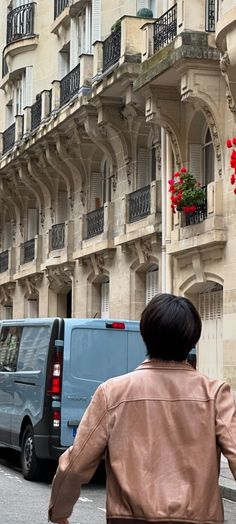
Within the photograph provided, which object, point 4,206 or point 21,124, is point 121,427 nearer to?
point 21,124

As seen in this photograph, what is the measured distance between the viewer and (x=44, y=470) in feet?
43.4

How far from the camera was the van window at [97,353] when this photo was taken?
508 inches

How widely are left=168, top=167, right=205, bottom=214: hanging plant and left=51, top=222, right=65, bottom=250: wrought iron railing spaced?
28.3 ft

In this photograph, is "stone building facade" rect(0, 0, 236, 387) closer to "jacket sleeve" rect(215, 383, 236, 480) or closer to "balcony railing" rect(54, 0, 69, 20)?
"balcony railing" rect(54, 0, 69, 20)

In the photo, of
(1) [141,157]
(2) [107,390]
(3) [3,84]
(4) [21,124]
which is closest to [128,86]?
(1) [141,157]

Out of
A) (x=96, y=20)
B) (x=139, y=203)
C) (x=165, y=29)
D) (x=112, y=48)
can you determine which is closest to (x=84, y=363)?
(x=165, y=29)

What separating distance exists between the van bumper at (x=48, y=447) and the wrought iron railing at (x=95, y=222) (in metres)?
11.6

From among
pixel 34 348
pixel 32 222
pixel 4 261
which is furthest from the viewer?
pixel 4 261

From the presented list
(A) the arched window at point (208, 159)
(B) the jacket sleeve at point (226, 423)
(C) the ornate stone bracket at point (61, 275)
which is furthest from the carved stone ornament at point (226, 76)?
(B) the jacket sleeve at point (226, 423)

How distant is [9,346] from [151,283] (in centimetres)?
764

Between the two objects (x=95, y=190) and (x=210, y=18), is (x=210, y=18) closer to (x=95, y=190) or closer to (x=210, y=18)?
(x=210, y=18)

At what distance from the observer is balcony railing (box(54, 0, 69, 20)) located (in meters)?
27.5

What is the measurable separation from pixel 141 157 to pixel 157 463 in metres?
19.9

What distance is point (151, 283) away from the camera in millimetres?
22406
